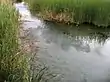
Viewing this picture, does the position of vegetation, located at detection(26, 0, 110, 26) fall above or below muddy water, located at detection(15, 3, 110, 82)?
above

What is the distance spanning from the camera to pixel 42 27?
784 cm

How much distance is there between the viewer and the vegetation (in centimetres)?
834

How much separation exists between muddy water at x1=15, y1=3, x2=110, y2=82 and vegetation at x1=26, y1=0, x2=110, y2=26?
39 cm

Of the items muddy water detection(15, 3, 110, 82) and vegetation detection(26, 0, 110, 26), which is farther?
vegetation detection(26, 0, 110, 26)

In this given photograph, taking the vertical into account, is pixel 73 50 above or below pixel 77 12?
below

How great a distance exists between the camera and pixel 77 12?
8508 millimetres

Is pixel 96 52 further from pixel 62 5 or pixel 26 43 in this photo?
pixel 62 5

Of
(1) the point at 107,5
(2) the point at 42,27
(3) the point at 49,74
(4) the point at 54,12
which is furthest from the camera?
(1) the point at 107,5

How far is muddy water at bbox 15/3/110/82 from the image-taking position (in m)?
4.78

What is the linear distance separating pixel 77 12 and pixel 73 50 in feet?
9.36

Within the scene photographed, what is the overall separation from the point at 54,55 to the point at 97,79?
142 cm

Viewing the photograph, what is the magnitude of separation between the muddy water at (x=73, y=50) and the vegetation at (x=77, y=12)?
0.39m

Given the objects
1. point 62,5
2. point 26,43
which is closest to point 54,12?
point 62,5

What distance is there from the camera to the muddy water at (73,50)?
478 centimetres
